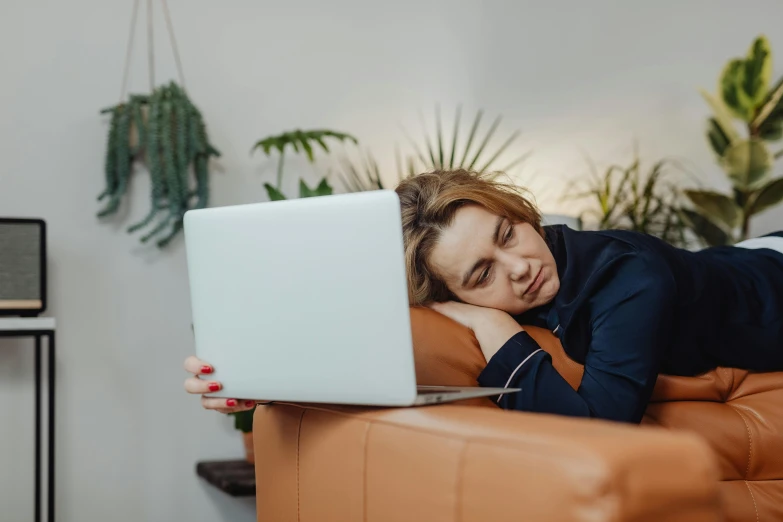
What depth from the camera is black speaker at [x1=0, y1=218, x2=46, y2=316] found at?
247 centimetres

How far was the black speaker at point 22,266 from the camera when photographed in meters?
2.47

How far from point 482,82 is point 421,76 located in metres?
0.28

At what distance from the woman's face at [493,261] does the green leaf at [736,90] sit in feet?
6.56

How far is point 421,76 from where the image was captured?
3387 millimetres

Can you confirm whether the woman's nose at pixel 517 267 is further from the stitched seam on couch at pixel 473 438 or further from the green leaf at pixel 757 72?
the green leaf at pixel 757 72

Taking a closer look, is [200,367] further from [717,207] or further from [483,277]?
[717,207]

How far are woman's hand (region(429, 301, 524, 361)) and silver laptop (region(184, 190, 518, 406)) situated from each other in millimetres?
343

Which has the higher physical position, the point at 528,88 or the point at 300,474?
the point at 528,88

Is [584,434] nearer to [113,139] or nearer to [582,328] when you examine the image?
[582,328]

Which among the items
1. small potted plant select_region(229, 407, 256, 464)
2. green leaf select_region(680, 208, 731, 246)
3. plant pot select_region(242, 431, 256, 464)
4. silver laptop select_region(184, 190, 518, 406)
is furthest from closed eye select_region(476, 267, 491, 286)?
green leaf select_region(680, 208, 731, 246)

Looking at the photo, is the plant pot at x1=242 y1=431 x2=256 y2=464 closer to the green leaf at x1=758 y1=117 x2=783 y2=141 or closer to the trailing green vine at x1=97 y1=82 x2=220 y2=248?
the trailing green vine at x1=97 y1=82 x2=220 y2=248

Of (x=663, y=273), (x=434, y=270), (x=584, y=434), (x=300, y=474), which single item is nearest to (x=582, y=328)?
(x=663, y=273)

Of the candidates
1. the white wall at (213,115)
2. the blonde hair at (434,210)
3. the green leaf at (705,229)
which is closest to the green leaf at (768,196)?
the green leaf at (705,229)

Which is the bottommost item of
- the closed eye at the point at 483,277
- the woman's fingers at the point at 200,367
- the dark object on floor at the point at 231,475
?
the dark object on floor at the point at 231,475
